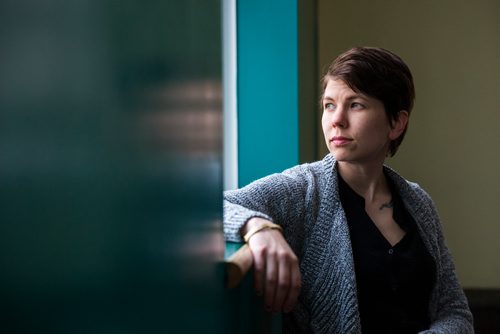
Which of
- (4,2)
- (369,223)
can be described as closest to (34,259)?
(4,2)

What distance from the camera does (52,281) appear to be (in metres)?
0.45

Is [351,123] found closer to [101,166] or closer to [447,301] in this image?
[447,301]

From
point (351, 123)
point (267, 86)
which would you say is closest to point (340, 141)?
point (351, 123)

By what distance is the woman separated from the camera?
165 cm

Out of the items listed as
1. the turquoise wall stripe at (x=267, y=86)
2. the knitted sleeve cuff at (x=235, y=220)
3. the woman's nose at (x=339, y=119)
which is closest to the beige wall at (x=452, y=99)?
the turquoise wall stripe at (x=267, y=86)

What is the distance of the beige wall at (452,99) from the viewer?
3.73 m

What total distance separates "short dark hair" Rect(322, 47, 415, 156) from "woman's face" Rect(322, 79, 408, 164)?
2 cm

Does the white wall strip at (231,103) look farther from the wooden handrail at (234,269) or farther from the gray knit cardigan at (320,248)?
the wooden handrail at (234,269)

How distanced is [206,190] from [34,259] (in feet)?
1.87

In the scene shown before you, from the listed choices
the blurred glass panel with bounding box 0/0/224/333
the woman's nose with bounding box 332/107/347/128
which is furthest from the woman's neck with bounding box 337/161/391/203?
the blurred glass panel with bounding box 0/0/224/333

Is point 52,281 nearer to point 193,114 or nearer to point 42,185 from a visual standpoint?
point 42,185

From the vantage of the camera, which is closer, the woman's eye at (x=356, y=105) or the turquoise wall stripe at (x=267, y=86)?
the woman's eye at (x=356, y=105)

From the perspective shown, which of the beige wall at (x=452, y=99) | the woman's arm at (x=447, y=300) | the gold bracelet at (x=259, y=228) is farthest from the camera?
the beige wall at (x=452, y=99)

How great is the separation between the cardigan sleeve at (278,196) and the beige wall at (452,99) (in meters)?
2.08
